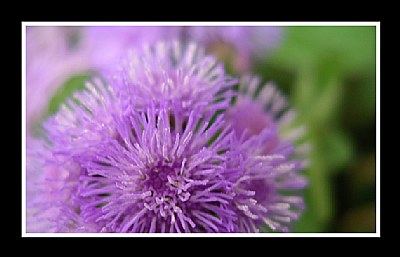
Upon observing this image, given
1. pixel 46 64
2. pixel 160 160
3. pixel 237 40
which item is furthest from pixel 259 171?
pixel 46 64

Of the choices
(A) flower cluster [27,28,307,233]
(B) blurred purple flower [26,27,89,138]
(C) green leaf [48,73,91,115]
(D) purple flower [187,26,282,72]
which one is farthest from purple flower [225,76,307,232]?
(B) blurred purple flower [26,27,89,138]

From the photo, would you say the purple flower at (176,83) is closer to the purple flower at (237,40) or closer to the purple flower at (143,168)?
the purple flower at (143,168)

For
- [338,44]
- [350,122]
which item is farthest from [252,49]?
[350,122]

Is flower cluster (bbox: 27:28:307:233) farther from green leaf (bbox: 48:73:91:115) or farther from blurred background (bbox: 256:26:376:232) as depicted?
blurred background (bbox: 256:26:376:232)

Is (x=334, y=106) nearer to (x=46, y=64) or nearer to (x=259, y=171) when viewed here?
(x=259, y=171)

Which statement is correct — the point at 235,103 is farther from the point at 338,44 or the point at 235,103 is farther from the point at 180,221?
the point at 338,44

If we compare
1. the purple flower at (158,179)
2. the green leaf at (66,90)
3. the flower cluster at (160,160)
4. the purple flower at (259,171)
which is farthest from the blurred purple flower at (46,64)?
the purple flower at (259,171)
